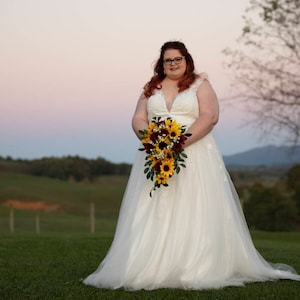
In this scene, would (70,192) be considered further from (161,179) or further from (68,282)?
(161,179)

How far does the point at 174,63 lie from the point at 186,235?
205 centimetres

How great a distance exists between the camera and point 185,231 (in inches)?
322

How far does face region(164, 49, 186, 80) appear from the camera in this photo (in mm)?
8359

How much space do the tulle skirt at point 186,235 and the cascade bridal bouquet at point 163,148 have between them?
0.42 meters

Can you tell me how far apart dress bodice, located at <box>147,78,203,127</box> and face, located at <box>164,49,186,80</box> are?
9.1 inches

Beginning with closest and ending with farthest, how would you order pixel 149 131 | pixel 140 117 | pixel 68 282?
pixel 149 131 < pixel 140 117 < pixel 68 282

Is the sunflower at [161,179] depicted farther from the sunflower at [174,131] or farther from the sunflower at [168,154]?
the sunflower at [174,131]

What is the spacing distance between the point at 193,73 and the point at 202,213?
67.1 inches

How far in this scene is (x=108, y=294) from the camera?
7656 millimetres

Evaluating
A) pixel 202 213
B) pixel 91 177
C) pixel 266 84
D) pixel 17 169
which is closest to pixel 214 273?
pixel 202 213

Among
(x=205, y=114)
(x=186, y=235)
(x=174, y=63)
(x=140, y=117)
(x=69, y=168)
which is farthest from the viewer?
(x=69, y=168)

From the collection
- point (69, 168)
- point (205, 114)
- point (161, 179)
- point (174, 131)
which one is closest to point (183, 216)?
point (161, 179)

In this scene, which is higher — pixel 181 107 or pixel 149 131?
pixel 181 107

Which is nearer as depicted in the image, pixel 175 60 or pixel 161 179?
pixel 161 179
